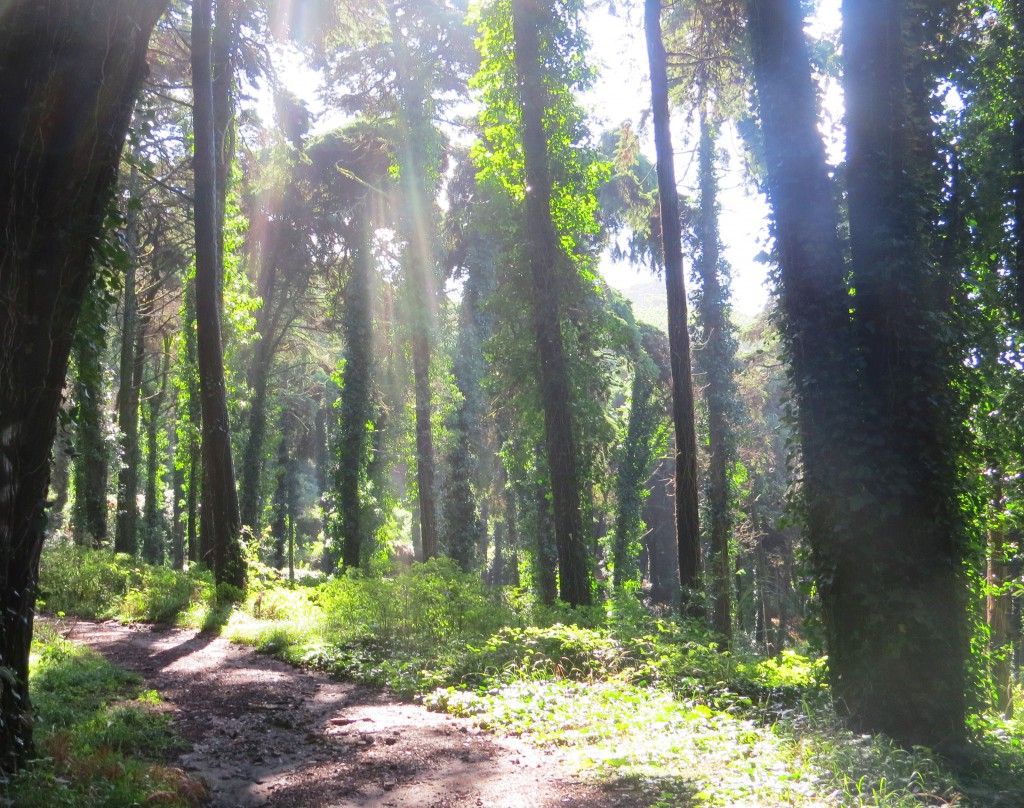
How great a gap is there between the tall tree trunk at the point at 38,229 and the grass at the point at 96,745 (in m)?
0.31

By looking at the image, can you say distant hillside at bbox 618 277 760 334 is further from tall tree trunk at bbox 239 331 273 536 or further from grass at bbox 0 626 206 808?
tall tree trunk at bbox 239 331 273 536

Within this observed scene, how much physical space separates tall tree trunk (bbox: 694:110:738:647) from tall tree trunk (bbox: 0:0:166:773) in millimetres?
16838

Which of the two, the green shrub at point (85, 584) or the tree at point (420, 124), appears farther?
the tree at point (420, 124)

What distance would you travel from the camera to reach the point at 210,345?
13.6 metres

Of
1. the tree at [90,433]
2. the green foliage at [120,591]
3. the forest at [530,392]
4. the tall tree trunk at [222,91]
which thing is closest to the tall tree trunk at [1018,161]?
the forest at [530,392]

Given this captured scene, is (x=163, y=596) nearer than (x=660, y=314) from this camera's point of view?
Yes

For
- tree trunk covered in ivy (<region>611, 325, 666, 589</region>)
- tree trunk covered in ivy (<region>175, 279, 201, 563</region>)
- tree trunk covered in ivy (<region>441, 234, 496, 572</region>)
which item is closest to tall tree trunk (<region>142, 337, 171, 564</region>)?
tree trunk covered in ivy (<region>175, 279, 201, 563</region>)

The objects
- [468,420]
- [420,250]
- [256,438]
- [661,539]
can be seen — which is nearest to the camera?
[420,250]

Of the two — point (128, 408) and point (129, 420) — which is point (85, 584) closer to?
point (129, 420)

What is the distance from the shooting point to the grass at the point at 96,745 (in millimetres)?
3947

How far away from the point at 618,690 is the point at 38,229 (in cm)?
612

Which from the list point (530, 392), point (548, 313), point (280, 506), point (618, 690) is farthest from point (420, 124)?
point (280, 506)

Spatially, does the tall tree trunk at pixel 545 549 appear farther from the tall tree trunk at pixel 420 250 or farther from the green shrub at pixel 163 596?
the green shrub at pixel 163 596

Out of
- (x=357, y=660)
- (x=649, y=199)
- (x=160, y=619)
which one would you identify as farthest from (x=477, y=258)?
(x=357, y=660)
